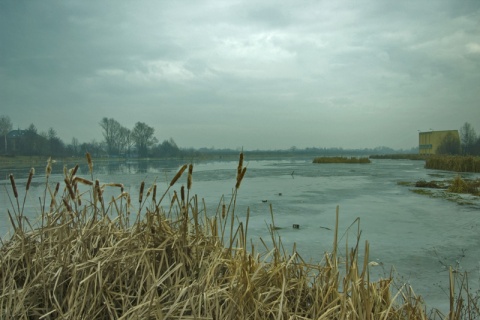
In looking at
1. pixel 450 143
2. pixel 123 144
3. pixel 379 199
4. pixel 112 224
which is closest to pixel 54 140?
pixel 123 144

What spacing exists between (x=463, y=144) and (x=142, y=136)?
1676 inches

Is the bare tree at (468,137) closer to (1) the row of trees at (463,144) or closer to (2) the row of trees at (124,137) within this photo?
(1) the row of trees at (463,144)

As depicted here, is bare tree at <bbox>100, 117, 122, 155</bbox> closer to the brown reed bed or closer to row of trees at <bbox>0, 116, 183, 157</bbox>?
row of trees at <bbox>0, 116, 183, 157</bbox>

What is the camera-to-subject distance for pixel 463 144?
47.3 m

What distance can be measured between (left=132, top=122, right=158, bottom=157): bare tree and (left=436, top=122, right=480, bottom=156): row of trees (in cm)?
3688

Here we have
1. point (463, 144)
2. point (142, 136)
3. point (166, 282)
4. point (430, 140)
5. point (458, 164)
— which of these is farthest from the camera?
point (430, 140)

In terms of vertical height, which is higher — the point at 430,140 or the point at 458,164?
the point at 430,140

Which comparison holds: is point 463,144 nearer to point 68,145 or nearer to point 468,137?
point 468,137

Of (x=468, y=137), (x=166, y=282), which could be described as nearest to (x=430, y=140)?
(x=468, y=137)

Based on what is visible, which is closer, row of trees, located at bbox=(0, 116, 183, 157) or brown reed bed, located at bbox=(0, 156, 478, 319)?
brown reed bed, located at bbox=(0, 156, 478, 319)

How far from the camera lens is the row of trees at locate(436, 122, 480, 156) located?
1695 inches

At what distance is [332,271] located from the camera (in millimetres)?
2025

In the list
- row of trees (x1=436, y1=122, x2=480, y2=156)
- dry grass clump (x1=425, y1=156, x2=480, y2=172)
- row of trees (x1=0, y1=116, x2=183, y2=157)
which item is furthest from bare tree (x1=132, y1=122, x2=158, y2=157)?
row of trees (x1=436, y1=122, x2=480, y2=156)

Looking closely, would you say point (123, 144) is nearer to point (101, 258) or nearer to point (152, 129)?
point (152, 129)
